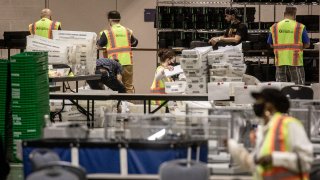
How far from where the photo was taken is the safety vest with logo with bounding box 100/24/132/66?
16469 millimetres

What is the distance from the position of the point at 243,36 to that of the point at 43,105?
16.1ft

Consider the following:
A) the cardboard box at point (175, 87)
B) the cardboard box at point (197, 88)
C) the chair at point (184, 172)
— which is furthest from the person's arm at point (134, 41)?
the chair at point (184, 172)

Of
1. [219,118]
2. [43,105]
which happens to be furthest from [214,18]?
[219,118]

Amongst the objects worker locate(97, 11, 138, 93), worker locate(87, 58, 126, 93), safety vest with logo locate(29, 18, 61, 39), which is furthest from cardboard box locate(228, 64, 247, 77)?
safety vest with logo locate(29, 18, 61, 39)

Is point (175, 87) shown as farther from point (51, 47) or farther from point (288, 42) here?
point (288, 42)

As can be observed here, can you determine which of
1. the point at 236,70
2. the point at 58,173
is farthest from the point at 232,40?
the point at 58,173

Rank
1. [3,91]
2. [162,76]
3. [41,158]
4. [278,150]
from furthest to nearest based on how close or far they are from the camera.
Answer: [162,76] < [3,91] < [41,158] < [278,150]

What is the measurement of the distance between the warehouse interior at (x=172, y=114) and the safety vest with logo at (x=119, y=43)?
12cm

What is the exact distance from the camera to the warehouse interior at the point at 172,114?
666 cm

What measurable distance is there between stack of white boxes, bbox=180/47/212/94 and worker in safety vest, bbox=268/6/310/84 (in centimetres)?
374

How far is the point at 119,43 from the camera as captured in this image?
16578mm

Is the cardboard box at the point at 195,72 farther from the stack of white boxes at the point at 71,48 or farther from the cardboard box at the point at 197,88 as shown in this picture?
the stack of white boxes at the point at 71,48

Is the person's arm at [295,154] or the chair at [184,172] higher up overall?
the person's arm at [295,154]

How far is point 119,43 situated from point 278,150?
10309mm
